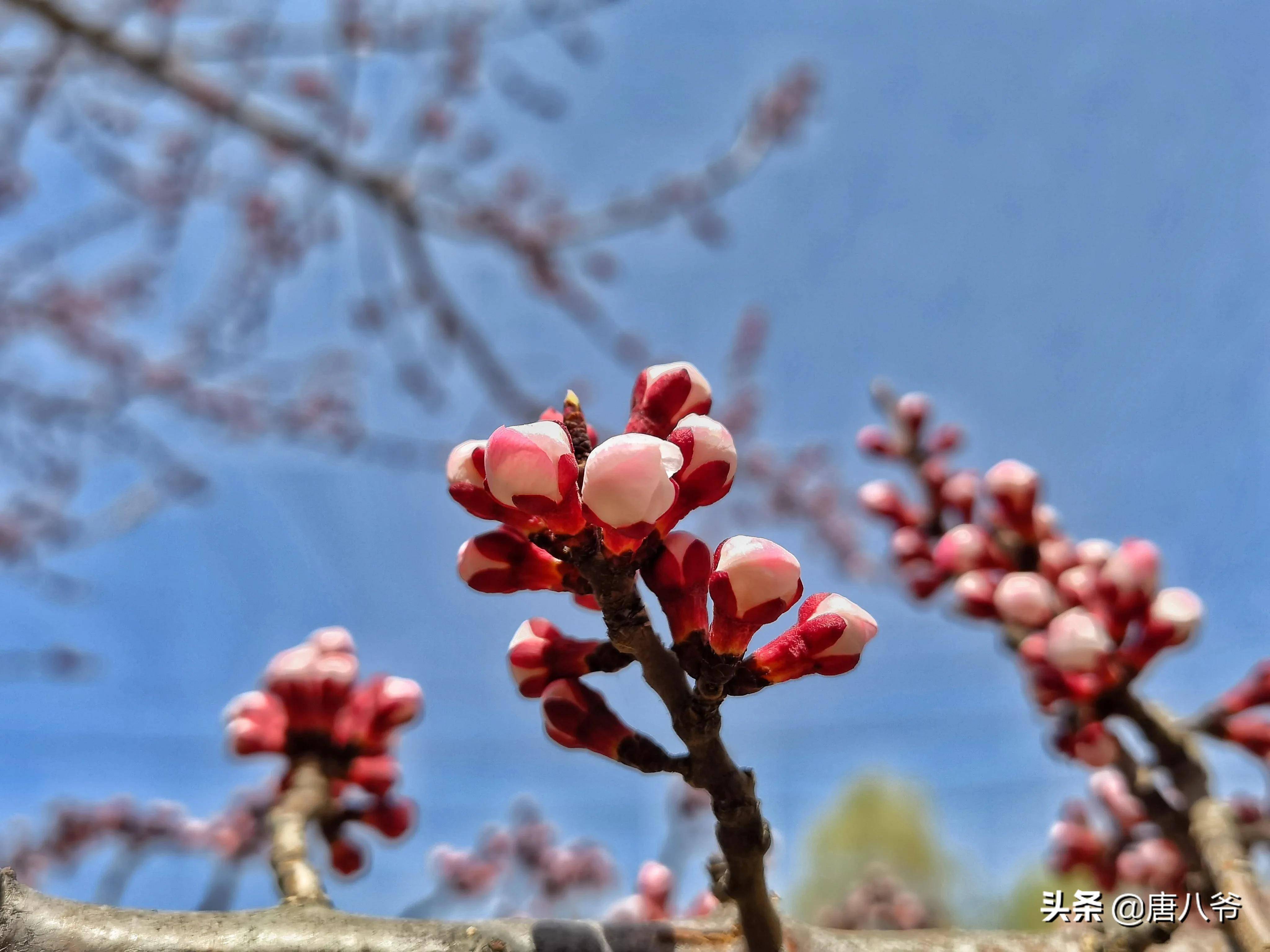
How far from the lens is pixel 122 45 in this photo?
287 cm

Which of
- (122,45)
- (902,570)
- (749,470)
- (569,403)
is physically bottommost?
(569,403)

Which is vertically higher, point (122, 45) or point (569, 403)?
point (122, 45)

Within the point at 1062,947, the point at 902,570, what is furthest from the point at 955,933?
the point at 902,570

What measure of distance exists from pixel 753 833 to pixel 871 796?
26037 mm

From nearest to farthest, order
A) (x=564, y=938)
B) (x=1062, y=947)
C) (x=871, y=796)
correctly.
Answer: (x=564, y=938) → (x=1062, y=947) → (x=871, y=796)

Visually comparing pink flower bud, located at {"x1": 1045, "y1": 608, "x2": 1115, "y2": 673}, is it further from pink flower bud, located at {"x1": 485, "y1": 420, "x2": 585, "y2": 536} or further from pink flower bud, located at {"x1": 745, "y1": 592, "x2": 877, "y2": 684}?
pink flower bud, located at {"x1": 485, "y1": 420, "x2": 585, "y2": 536}

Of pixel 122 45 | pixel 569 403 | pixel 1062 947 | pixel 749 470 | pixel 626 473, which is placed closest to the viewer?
pixel 626 473

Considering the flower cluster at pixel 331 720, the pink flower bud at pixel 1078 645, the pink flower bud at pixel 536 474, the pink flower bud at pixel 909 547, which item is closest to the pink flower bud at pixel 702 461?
the pink flower bud at pixel 536 474

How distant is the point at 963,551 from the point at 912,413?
52 centimetres

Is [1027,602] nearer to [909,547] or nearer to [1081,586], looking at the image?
[1081,586]

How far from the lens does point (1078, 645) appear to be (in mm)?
1626

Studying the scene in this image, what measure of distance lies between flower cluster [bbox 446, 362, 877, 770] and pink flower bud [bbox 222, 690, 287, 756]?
2.57 feet

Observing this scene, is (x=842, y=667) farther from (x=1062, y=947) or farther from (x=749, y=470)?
(x=749, y=470)

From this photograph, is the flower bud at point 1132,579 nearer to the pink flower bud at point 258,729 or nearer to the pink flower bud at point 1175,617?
the pink flower bud at point 1175,617
